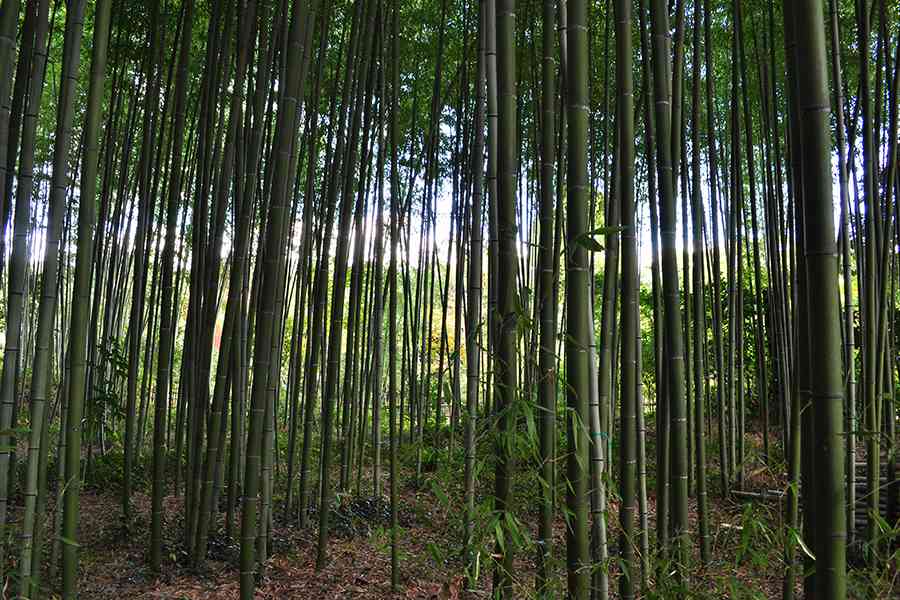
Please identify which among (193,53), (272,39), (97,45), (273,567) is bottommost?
(273,567)

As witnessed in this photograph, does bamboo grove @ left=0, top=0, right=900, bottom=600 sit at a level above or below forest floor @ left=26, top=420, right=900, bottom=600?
above

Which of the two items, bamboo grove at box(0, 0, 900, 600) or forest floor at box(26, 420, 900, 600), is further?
forest floor at box(26, 420, 900, 600)

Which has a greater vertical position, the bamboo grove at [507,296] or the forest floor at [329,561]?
the bamboo grove at [507,296]

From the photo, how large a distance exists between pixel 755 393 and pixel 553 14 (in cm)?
724

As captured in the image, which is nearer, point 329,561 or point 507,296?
point 507,296

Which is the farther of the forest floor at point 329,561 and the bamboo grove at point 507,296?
the forest floor at point 329,561

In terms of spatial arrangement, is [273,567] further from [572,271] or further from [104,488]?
[572,271]

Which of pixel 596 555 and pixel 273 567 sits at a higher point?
pixel 596 555

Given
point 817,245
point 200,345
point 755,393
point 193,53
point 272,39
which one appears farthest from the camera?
point 755,393

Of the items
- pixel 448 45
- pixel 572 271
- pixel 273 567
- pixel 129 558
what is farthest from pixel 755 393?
pixel 572 271

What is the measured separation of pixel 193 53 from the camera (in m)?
5.13

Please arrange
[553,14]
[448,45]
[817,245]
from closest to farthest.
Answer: [817,245] < [553,14] < [448,45]

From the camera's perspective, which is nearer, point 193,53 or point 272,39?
point 272,39

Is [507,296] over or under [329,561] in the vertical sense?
over
